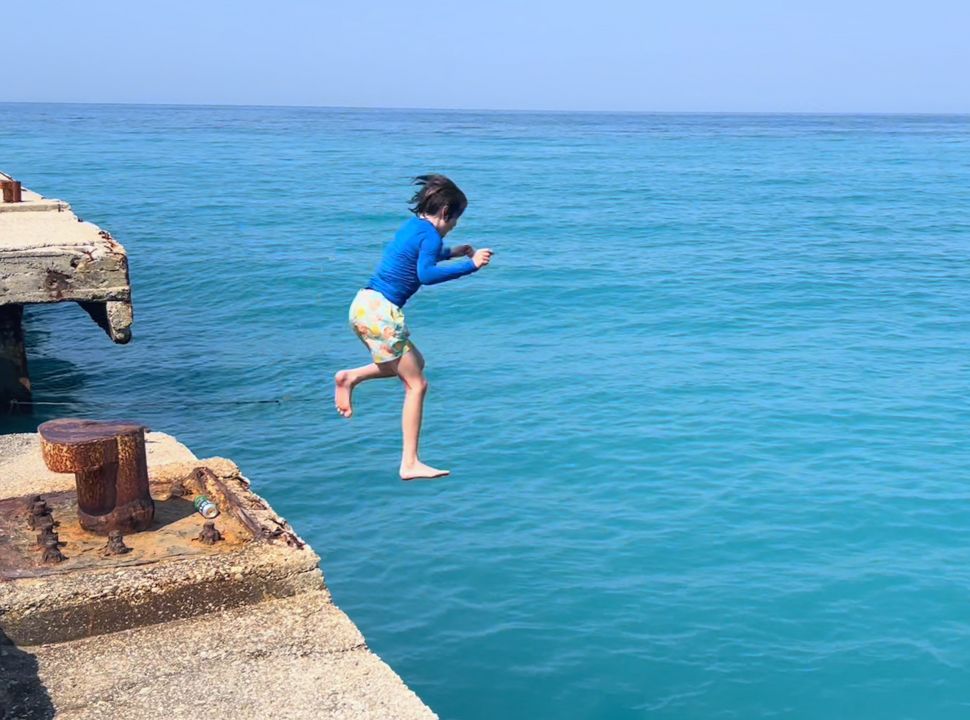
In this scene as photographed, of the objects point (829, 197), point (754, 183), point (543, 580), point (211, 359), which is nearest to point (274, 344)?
point (211, 359)

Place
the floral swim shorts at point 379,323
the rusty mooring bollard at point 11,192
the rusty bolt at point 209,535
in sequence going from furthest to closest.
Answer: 1. the rusty mooring bollard at point 11,192
2. the floral swim shorts at point 379,323
3. the rusty bolt at point 209,535

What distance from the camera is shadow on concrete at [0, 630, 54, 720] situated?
4105 mm

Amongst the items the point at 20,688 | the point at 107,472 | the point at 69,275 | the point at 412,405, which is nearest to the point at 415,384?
the point at 412,405

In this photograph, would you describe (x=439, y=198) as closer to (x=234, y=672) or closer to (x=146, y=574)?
(x=146, y=574)

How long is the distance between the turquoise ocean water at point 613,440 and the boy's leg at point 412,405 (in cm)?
197

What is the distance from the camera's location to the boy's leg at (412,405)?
18.4 ft

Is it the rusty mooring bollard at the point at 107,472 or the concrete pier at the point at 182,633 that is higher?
the rusty mooring bollard at the point at 107,472

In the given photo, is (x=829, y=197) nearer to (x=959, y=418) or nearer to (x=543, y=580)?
(x=959, y=418)

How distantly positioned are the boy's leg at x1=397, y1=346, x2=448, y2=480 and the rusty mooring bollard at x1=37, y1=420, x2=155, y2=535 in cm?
122

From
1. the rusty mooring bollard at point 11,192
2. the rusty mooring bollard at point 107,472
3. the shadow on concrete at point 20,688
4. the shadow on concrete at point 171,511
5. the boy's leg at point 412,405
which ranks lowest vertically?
the shadow on concrete at point 20,688

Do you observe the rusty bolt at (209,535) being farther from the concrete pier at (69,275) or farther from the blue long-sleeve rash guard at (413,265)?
the concrete pier at (69,275)

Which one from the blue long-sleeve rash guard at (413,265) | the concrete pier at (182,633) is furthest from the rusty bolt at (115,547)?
the blue long-sleeve rash guard at (413,265)

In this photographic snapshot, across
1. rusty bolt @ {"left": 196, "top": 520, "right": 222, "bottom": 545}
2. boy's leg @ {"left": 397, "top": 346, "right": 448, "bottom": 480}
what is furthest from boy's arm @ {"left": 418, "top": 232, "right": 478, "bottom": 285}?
rusty bolt @ {"left": 196, "top": 520, "right": 222, "bottom": 545}

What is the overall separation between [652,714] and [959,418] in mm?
7347
